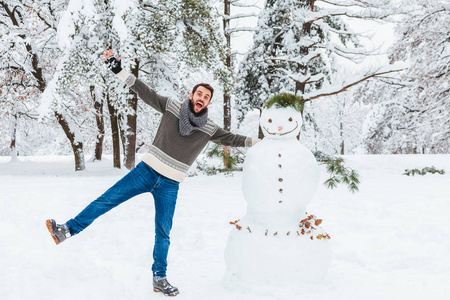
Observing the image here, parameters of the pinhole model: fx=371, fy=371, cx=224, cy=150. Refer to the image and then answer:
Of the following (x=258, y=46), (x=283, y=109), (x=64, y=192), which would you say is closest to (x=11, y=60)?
(x=64, y=192)

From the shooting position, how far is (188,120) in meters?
3.16

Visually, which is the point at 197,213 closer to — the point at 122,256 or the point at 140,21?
the point at 122,256

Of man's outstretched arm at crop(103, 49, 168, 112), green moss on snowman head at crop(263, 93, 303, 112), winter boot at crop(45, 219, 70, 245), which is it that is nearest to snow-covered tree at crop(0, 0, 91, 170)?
man's outstretched arm at crop(103, 49, 168, 112)

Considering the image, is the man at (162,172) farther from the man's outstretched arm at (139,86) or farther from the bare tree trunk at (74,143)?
the bare tree trunk at (74,143)

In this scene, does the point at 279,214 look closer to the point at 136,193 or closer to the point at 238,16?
the point at 136,193

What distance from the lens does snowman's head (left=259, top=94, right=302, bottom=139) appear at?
10.9 feet

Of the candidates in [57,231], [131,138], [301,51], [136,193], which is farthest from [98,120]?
[136,193]

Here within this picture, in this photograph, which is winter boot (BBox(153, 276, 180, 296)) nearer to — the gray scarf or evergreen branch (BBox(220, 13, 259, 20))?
the gray scarf

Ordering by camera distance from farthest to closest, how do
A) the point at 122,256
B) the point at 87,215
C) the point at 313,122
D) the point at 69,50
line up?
the point at 313,122 → the point at 69,50 → the point at 122,256 → the point at 87,215

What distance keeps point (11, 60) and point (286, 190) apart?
35.4 feet

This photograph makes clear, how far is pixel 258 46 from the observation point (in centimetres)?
1283

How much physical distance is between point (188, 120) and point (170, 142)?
0.83ft

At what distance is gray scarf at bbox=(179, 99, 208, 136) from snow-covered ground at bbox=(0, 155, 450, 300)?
144 cm

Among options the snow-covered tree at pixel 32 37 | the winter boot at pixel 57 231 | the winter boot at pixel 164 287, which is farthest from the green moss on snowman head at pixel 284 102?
the snow-covered tree at pixel 32 37
